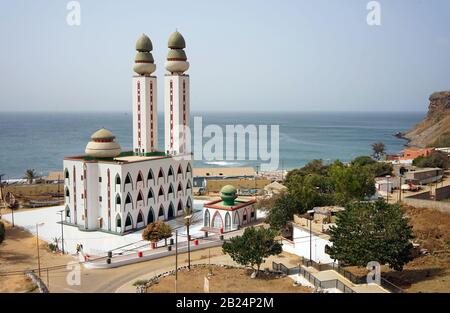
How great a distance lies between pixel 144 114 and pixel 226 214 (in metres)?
11.4

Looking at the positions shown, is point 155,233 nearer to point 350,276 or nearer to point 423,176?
point 350,276

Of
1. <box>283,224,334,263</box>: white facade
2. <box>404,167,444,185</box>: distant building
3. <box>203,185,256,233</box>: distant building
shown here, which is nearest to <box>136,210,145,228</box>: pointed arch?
<box>203,185,256,233</box>: distant building

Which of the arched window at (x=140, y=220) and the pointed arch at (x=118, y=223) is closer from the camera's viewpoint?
the pointed arch at (x=118, y=223)

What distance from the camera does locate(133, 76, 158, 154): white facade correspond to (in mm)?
39406

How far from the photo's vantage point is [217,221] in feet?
118

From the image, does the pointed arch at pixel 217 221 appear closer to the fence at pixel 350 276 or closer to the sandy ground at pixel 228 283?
the sandy ground at pixel 228 283

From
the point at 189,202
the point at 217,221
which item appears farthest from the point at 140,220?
the point at 189,202

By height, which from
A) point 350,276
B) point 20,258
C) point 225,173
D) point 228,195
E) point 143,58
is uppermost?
point 143,58

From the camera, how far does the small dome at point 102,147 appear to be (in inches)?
1367

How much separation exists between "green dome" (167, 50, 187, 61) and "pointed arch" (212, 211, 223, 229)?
13.7 m

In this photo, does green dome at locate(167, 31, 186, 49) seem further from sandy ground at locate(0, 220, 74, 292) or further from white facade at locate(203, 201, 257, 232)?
sandy ground at locate(0, 220, 74, 292)

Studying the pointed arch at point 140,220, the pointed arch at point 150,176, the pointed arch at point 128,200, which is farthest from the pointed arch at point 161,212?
the pointed arch at point 128,200

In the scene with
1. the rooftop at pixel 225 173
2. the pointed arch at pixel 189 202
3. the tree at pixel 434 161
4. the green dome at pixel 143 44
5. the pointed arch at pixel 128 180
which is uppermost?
the green dome at pixel 143 44
